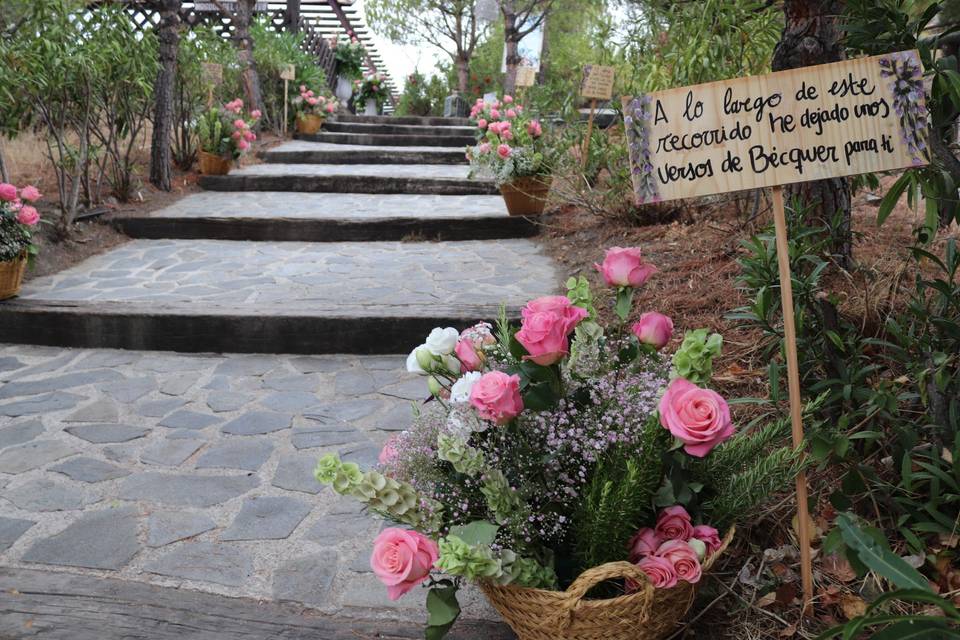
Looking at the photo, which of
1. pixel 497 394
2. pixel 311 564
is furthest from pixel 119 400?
pixel 497 394

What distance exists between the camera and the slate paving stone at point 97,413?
124 inches

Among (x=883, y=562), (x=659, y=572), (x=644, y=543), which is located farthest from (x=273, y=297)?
(x=883, y=562)

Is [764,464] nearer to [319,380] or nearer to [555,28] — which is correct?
[319,380]

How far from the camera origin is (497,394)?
154 cm

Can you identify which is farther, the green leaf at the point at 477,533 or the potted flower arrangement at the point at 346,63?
the potted flower arrangement at the point at 346,63

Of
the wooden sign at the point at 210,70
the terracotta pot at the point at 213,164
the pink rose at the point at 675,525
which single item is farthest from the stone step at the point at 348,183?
the pink rose at the point at 675,525

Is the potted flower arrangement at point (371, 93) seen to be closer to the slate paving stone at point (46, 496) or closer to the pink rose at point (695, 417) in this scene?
the slate paving stone at point (46, 496)

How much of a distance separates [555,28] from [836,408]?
19293 mm

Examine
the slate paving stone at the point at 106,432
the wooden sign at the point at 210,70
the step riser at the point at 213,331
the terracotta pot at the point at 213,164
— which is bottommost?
the slate paving stone at the point at 106,432

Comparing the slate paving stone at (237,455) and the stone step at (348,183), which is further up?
the stone step at (348,183)

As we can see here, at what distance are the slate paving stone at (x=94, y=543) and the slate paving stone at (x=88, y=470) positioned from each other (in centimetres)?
27

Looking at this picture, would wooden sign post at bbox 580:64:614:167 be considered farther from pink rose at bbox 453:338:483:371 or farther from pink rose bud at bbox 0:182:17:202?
pink rose at bbox 453:338:483:371

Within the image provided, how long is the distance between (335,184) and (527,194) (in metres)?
2.73

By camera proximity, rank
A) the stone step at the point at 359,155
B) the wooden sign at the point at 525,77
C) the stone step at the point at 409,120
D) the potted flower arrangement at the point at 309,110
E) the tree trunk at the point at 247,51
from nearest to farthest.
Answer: the wooden sign at the point at 525,77 → the stone step at the point at 359,155 → the tree trunk at the point at 247,51 → the potted flower arrangement at the point at 309,110 → the stone step at the point at 409,120
